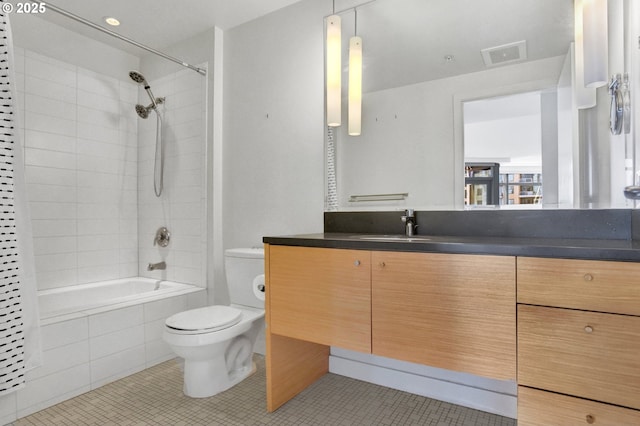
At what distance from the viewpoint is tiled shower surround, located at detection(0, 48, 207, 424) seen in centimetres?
230

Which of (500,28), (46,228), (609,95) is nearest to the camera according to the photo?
(609,95)

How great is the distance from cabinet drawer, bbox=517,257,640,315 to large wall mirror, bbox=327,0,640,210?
0.56 meters

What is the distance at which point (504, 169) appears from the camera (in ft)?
5.35

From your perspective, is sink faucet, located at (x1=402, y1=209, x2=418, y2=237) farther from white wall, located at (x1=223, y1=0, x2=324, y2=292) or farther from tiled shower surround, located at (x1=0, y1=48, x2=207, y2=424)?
tiled shower surround, located at (x1=0, y1=48, x2=207, y2=424)

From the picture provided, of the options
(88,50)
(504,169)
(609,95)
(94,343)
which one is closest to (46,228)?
(94,343)

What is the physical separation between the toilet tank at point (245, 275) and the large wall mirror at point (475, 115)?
0.58 metres

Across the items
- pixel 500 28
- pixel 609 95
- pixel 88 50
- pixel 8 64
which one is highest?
pixel 88 50

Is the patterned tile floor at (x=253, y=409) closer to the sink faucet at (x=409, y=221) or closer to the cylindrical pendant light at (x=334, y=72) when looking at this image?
the sink faucet at (x=409, y=221)

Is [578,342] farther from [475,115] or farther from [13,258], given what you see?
[13,258]

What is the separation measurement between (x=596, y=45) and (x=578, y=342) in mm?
1147

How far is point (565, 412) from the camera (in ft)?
3.47

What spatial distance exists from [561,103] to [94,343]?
268cm

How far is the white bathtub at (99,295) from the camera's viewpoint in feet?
6.55

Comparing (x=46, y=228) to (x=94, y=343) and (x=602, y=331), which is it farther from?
(x=602, y=331)
